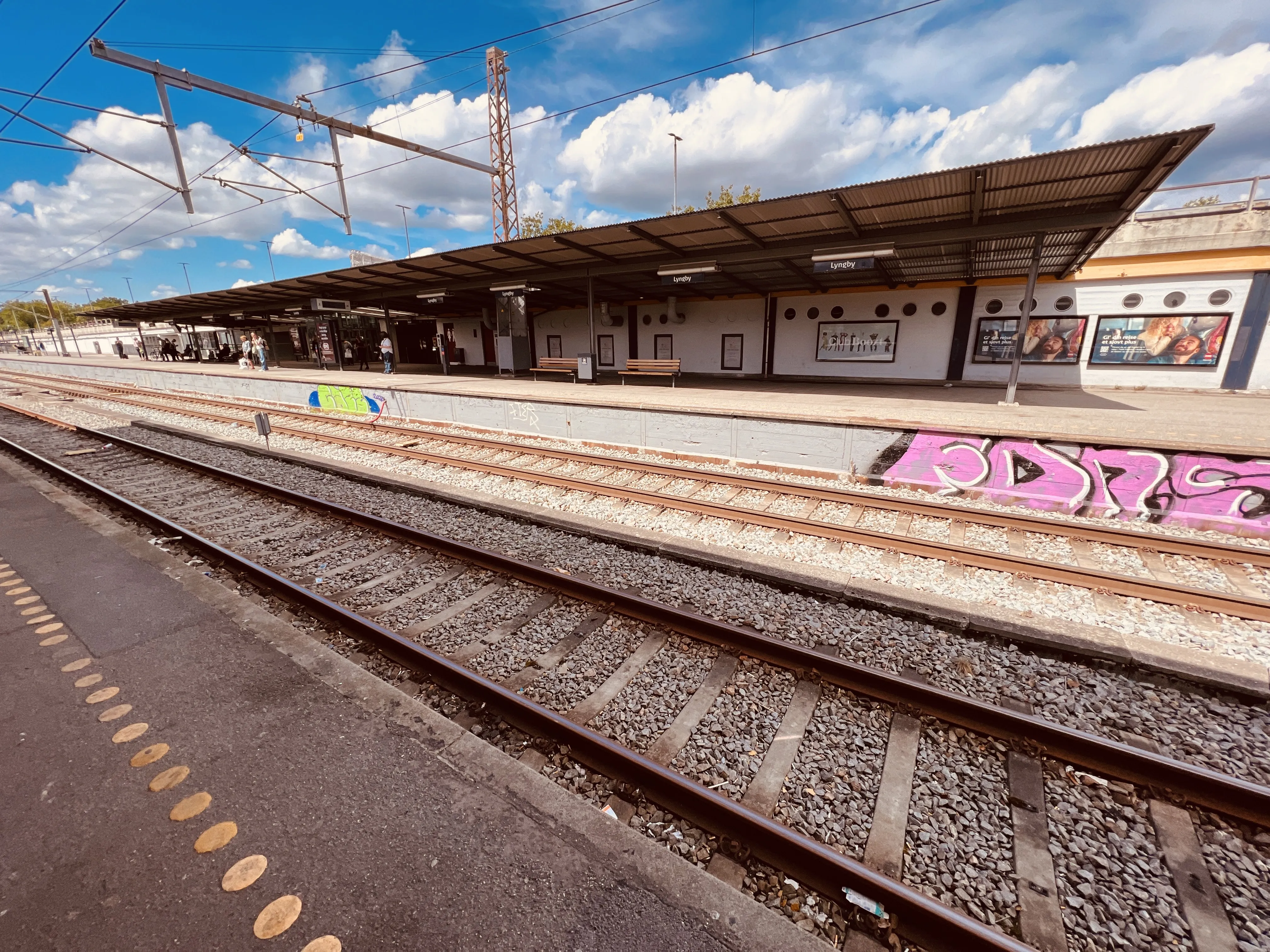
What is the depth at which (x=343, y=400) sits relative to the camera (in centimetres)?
1628

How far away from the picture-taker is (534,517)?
6.82m

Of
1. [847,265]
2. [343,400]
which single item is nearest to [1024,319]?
[847,265]

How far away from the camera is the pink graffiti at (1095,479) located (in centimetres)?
641

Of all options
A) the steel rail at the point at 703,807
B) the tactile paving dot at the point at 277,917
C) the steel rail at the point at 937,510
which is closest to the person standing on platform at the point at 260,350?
the steel rail at the point at 937,510

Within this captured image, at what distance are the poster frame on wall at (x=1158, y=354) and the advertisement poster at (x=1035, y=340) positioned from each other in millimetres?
410

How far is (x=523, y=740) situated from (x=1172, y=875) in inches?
134

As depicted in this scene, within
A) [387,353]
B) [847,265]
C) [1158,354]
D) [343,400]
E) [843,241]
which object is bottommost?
[343,400]

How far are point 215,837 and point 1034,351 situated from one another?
23772 mm

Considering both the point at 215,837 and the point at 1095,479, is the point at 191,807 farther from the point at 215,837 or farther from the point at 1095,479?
the point at 1095,479

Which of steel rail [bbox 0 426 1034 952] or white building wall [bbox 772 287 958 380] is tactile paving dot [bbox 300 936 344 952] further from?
white building wall [bbox 772 287 958 380]

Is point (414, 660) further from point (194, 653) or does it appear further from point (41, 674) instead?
point (41, 674)

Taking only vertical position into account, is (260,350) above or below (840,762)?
above

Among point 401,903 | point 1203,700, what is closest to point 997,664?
point 1203,700

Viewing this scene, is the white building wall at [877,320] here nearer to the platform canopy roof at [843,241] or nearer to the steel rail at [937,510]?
the platform canopy roof at [843,241]
